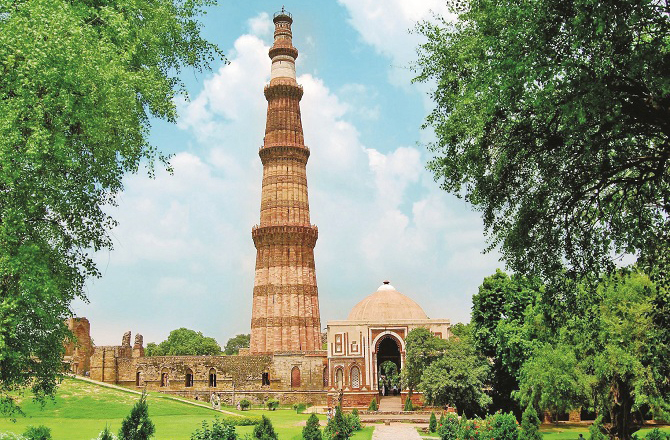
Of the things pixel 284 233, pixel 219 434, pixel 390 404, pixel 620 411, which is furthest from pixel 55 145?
pixel 284 233

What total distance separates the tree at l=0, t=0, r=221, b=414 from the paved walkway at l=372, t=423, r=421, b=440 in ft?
44.8

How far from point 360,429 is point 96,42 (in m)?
19.1

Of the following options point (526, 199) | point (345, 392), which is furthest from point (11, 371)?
point (345, 392)

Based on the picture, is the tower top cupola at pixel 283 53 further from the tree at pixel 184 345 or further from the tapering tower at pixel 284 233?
the tree at pixel 184 345

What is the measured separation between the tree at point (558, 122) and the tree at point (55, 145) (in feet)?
15.1

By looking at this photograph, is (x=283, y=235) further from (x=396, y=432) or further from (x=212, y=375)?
(x=396, y=432)

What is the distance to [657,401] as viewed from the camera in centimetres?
1698

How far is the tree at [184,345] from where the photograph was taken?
73.4m

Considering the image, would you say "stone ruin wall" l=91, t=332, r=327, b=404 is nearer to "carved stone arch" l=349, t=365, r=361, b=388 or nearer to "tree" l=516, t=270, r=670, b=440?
"carved stone arch" l=349, t=365, r=361, b=388

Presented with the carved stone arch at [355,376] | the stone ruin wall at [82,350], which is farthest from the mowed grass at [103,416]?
the stone ruin wall at [82,350]

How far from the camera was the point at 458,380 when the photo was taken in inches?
1045

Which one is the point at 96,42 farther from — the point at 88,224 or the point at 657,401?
the point at 657,401

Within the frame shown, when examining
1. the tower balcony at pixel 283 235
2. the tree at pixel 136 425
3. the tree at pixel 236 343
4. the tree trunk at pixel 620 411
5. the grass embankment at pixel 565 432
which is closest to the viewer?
the tree at pixel 136 425

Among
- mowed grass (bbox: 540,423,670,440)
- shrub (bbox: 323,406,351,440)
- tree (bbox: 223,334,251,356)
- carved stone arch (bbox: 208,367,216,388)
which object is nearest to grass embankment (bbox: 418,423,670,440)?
mowed grass (bbox: 540,423,670,440)
